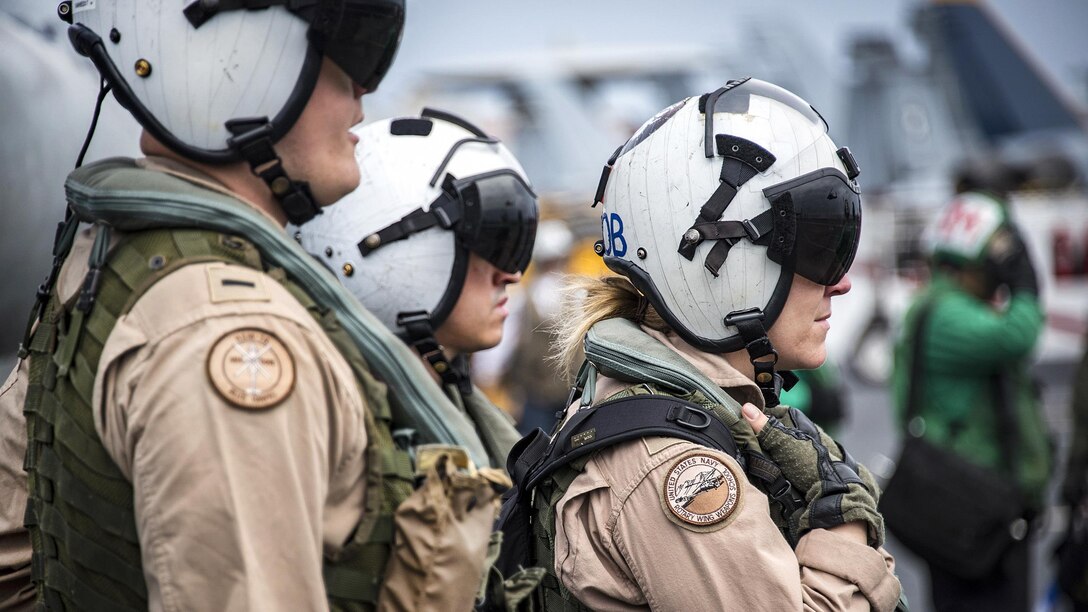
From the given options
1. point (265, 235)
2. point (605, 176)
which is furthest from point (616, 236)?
point (265, 235)

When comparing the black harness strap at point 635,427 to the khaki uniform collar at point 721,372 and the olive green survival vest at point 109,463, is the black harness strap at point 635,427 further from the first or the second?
the olive green survival vest at point 109,463

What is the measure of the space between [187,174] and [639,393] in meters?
0.96

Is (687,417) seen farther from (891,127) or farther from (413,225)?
(891,127)

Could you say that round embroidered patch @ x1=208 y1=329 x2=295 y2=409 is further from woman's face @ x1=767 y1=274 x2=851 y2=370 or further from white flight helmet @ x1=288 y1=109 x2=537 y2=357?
white flight helmet @ x1=288 y1=109 x2=537 y2=357

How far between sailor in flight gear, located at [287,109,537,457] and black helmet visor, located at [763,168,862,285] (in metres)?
0.99

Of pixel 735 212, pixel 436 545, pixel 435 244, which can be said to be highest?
pixel 435 244

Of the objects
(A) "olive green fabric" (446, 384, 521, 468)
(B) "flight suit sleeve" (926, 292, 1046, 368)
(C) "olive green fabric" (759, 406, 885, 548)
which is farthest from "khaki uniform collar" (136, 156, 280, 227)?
(B) "flight suit sleeve" (926, 292, 1046, 368)

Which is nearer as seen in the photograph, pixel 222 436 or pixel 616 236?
pixel 222 436

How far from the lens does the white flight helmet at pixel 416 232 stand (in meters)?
2.94

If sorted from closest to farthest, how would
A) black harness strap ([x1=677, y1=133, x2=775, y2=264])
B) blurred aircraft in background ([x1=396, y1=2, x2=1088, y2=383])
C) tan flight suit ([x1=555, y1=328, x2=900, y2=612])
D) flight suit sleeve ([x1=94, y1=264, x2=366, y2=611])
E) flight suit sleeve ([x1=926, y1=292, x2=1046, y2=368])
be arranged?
flight suit sleeve ([x1=94, y1=264, x2=366, y2=611]) → tan flight suit ([x1=555, y1=328, x2=900, y2=612]) → black harness strap ([x1=677, y1=133, x2=775, y2=264]) → flight suit sleeve ([x1=926, y1=292, x2=1046, y2=368]) → blurred aircraft in background ([x1=396, y1=2, x2=1088, y2=383])

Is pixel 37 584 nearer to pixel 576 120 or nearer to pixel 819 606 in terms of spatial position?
pixel 819 606

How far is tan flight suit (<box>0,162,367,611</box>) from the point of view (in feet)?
4.56

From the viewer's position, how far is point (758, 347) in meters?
2.23

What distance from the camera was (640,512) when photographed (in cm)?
191
